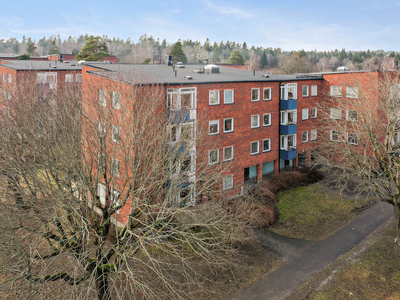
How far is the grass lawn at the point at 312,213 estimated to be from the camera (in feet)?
68.9

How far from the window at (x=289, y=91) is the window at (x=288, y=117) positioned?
57.1 inches

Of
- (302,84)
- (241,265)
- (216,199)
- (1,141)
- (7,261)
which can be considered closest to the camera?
(7,261)

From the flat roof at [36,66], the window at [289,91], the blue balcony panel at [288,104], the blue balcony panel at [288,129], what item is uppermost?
the flat roof at [36,66]

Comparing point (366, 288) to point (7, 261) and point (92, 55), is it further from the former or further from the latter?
A: point (92, 55)

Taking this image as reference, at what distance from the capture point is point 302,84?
32.8m

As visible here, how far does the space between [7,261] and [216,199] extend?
44.8 feet

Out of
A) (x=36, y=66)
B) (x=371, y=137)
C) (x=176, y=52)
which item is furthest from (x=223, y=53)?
(x=371, y=137)

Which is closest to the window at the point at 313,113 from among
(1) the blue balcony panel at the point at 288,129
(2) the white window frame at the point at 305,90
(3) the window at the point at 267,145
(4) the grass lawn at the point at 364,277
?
(2) the white window frame at the point at 305,90

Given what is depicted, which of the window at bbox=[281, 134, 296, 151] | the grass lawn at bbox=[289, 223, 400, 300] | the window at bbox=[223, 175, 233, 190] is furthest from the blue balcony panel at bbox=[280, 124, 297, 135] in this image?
the grass lawn at bbox=[289, 223, 400, 300]

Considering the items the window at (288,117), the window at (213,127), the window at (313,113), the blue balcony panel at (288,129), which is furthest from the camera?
the window at (313,113)

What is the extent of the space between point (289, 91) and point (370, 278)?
68.0ft

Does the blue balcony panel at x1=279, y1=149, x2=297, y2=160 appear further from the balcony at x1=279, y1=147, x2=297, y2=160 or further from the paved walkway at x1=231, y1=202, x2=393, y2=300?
the paved walkway at x1=231, y1=202, x2=393, y2=300

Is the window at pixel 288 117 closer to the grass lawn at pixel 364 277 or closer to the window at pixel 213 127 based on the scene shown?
the window at pixel 213 127

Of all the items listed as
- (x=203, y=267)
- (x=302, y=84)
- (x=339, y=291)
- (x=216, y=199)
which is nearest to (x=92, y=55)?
(x=302, y=84)
